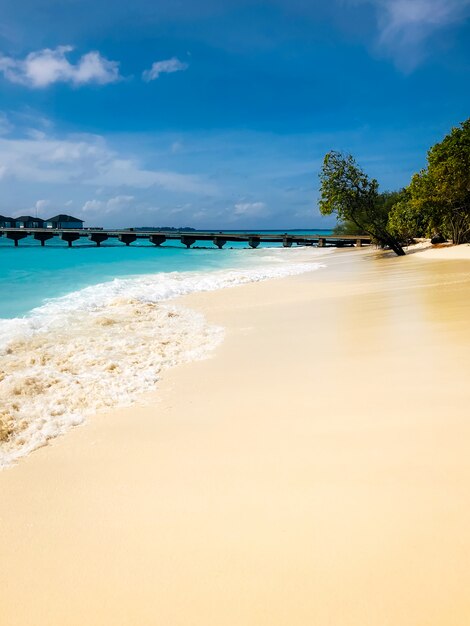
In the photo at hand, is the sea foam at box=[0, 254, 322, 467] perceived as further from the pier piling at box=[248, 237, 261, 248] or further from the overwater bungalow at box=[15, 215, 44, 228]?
the overwater bungalow at box=[15, 215, 44, 228]

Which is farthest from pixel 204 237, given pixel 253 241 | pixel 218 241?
pixel 253 241

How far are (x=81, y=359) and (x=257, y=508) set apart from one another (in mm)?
4227

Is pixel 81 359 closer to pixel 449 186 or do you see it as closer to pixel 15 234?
pixel 449 186

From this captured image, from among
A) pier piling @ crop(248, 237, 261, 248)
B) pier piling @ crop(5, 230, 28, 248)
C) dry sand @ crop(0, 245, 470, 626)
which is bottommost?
dry sand @ crop(0, 245, 470, 626)

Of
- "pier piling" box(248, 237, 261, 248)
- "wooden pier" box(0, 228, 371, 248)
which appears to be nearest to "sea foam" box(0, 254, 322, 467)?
"wooden pier" box(0, 228, 371, 248)

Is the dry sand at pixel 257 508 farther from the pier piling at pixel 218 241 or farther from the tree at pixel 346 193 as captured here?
the pier piling at pixel 218 241

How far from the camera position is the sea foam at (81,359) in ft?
13.1


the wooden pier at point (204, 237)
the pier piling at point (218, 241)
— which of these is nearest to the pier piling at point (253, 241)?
the wooden pier at point (204, 237)

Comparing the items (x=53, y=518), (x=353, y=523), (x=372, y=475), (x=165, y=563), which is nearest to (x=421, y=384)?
(x=372, y=475)

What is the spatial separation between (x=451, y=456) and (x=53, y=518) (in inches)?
103

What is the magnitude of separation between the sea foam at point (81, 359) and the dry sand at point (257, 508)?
0.38m

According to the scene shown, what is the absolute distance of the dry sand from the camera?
6.17 ft

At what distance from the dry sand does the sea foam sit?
38cm

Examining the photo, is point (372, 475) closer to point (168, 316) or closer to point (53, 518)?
point (53, 518)
